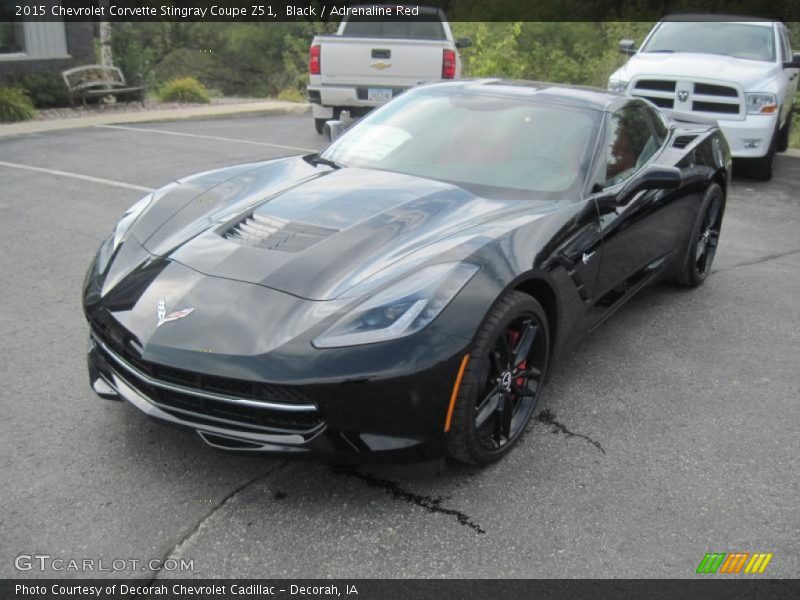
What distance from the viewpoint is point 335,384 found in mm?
2576

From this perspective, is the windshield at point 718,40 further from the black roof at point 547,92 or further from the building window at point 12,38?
the building window at point 12,38

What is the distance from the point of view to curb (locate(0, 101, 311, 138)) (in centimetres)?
1146

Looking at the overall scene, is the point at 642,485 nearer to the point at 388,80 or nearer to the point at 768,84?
the point at 768,84

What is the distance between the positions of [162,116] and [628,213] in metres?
11.1

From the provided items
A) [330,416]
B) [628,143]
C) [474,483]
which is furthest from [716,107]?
[330,416]

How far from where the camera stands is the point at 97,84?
46.6 feet

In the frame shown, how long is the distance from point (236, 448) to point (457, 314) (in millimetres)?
906

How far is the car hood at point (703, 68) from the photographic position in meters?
8.95

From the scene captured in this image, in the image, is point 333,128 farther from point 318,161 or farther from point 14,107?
point 14,107

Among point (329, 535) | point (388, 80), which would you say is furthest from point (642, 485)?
point (388, 80)

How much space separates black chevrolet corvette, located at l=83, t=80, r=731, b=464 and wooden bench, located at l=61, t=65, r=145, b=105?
1105cm

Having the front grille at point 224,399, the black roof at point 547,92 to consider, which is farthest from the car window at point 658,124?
the front grille at point 224,399

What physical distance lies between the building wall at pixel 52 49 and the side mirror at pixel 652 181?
41.7ft

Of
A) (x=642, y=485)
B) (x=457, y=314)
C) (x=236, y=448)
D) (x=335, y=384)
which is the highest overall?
(x=457, y=314)
